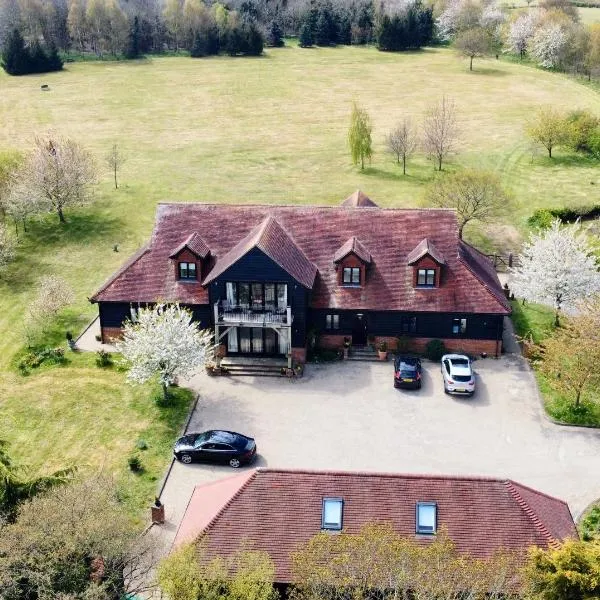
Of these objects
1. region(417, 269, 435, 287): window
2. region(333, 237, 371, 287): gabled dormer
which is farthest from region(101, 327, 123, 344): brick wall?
region(417, 269, 435, 287): window

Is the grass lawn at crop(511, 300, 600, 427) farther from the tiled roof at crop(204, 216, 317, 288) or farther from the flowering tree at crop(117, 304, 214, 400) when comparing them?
the flowering tree at crop(117, 304, 214, 400)

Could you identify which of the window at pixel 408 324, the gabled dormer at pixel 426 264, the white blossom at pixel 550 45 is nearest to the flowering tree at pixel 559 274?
the gabled dormer at pixel 426 264

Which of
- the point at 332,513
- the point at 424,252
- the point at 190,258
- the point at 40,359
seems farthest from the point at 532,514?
the point at 40,359

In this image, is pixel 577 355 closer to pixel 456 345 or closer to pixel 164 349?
pixel 456 345

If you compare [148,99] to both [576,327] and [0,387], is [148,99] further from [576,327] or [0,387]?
[576,327]

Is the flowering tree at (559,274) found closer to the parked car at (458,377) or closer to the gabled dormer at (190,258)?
the parked car at (458,377)

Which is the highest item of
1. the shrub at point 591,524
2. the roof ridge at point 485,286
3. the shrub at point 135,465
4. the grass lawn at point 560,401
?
the roof ridge at point 485,286
